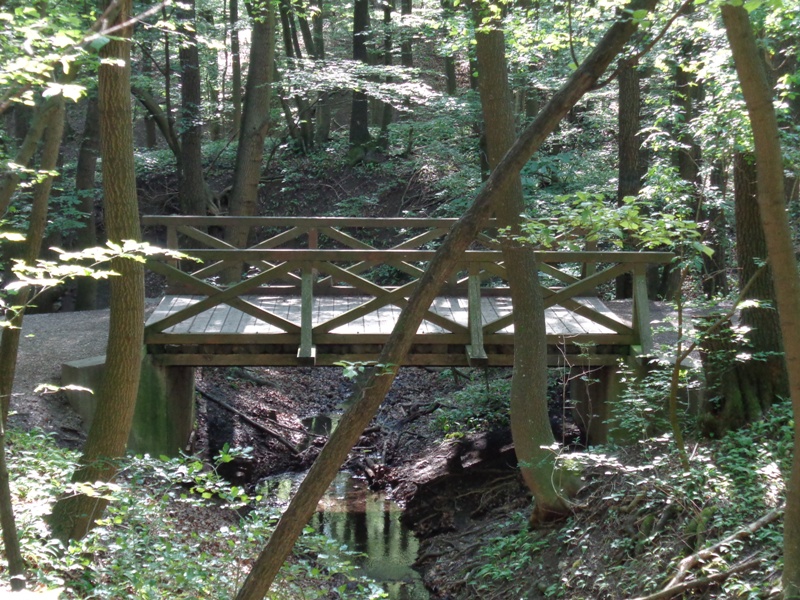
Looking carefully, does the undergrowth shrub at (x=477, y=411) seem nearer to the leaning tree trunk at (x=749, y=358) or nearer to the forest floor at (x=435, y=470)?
the forest floor at (x=435, y=470)

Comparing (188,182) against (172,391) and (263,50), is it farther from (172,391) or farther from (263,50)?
(172,391)

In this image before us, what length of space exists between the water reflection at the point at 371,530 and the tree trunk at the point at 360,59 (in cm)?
1296

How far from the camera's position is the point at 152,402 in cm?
830

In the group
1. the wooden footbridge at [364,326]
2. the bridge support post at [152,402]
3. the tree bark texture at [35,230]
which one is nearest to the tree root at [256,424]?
the bridge support post at [152,402]

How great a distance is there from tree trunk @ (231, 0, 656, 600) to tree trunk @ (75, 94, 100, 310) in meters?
10.8

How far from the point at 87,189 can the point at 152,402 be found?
715cm

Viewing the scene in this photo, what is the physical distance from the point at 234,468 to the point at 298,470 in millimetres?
879

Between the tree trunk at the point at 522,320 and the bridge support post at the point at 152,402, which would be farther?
the bridge support post at the point at 152,402

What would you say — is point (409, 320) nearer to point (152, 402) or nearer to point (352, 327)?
point (352, 327)

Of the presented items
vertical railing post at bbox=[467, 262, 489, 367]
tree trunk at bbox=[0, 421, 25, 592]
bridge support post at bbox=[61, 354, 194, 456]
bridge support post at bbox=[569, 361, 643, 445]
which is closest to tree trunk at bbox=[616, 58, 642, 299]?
bridge support post at bbox=[569, 361, 643, 445]

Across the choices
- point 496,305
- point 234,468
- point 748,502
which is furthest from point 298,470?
point 748,502

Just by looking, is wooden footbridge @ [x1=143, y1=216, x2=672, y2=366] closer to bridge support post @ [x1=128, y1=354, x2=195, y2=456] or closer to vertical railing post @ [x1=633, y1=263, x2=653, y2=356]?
vertical railing post @ [x1=633, y1=263, x2=653, y2=356]

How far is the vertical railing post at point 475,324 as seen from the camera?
8.28 m

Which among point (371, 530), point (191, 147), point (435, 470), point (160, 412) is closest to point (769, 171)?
point (371, 530)
